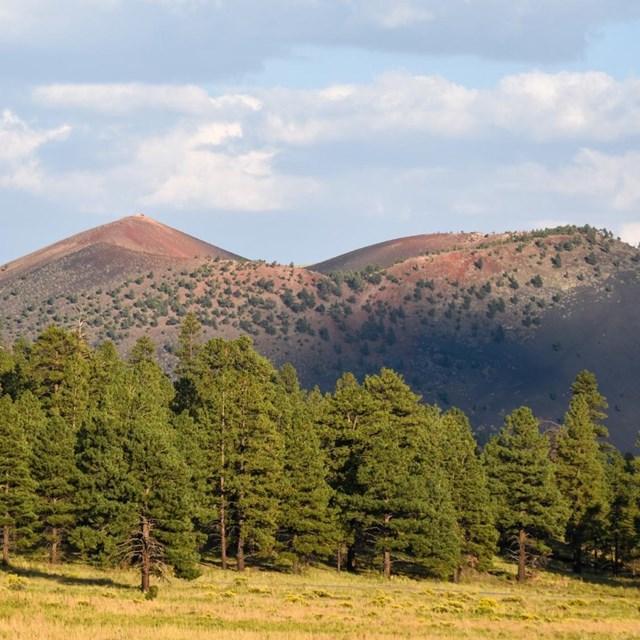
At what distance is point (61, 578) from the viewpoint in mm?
73250

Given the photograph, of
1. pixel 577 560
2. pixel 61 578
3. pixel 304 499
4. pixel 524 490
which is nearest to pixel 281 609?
pixel 61 578

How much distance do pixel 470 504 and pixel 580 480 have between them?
1942 cm

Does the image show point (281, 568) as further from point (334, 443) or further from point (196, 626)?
point (196, 626)

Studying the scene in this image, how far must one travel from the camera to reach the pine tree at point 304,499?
88.9m

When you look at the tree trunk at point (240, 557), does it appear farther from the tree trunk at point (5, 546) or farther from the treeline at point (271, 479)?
the tree trunk at point (5, 546)

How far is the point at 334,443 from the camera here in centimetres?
9962

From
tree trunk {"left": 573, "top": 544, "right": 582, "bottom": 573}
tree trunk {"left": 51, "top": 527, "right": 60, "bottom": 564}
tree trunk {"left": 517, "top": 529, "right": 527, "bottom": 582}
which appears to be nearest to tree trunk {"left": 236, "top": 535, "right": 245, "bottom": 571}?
tree trunk {"left": 51, "top": 527, "right": 60, "bottom": 564}

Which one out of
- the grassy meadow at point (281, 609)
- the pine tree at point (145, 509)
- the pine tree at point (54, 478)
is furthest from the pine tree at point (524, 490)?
the pine tree at point (54, 478)

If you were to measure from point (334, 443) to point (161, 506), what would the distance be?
31.1m

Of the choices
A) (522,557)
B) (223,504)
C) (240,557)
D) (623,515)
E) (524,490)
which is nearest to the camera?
(223,504)

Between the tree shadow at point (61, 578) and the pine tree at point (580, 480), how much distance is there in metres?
45.3

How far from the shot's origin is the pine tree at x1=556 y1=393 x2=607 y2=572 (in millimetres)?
107938

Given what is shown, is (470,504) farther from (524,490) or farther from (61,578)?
(61,578)

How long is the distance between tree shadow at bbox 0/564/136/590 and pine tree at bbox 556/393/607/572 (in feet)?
149
